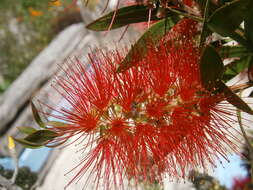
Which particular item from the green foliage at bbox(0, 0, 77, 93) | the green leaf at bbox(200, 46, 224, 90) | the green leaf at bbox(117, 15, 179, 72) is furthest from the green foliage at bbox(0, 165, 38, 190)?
the green foliage at bbox(0, 0, 77, 93)

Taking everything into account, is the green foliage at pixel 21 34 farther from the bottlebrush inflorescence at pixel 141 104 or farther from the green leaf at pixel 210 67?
the green leaf at pixel 210 67

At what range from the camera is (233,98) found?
693mm

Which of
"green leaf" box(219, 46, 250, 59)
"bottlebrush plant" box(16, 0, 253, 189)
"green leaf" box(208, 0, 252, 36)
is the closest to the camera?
"green leaf" box(208, 0, 252, 36)

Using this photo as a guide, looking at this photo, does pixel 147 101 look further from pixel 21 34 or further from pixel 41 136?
pixel 21 34

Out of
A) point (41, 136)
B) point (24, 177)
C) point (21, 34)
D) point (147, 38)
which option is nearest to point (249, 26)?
point (147, 38)

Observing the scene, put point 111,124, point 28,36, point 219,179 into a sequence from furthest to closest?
A: point 28,36
point 219,179
point 111,124

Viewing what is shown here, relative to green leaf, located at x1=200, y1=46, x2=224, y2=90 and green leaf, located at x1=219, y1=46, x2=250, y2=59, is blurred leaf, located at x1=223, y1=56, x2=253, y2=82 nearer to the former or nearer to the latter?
green leaf, located at x1=219, y1=46, x2=250, y2=59

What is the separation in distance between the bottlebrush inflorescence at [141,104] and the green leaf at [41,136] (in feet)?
0.05

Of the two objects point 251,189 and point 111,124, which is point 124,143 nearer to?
point 111,124

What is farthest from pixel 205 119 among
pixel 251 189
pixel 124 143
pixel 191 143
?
pixel 251 189

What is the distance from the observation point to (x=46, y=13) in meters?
4.28

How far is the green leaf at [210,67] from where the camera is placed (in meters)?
0.61

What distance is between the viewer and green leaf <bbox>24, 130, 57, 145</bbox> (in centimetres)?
73

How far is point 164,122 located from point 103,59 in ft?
0.64
